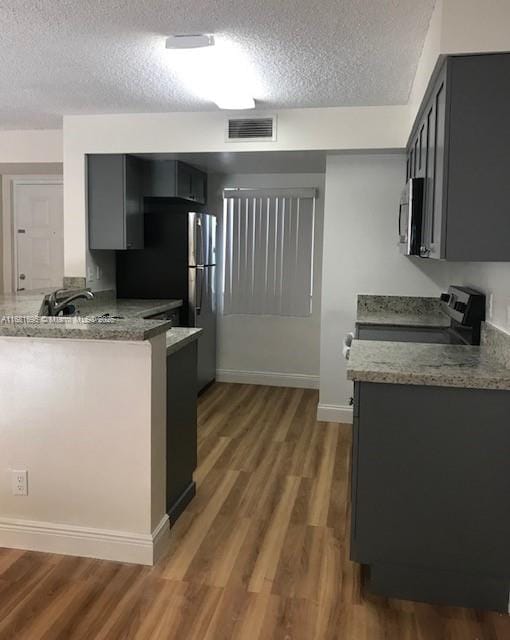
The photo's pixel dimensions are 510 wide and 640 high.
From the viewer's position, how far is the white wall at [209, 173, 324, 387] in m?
5.76

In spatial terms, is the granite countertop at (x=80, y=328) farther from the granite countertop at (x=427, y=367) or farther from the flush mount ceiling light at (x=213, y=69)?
the flush mount ceiling light at (x=213, y=69)

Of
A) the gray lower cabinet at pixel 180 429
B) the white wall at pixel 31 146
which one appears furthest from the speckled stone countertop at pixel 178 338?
the white wall at pixel 31 146

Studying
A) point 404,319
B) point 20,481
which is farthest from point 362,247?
point 20,481

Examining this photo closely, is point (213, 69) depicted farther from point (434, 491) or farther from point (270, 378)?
point (270, 378)

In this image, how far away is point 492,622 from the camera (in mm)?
2166

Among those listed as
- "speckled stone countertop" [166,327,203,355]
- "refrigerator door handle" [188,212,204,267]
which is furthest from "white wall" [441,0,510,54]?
"refrigerator door handle" [188,212,204,267]

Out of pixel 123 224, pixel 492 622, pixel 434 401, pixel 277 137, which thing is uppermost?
pixel 277 137

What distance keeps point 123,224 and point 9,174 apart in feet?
7.91

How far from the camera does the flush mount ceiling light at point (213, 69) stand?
2.80m

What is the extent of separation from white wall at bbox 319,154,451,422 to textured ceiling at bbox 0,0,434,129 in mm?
589

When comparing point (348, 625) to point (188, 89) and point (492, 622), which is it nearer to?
point (492, 622)

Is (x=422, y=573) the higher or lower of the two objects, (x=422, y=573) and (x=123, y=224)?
the lower

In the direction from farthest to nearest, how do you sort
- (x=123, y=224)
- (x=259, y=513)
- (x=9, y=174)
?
1. (x=9, y=174)
2. (x=123, y=224)
3. (x=259, y=513)

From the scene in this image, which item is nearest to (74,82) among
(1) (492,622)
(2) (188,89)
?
(2) (188,89)
